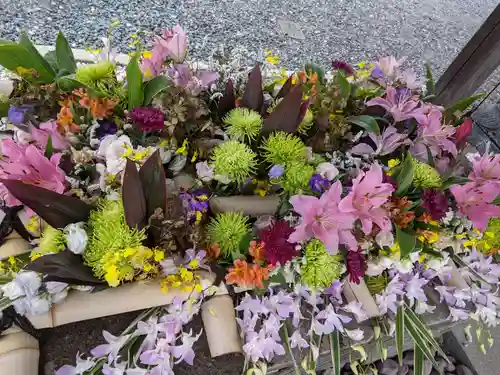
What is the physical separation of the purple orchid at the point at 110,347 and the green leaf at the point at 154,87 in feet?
1.76

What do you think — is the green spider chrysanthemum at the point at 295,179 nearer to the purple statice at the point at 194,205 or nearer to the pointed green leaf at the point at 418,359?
the purple statice at the point at 194,205

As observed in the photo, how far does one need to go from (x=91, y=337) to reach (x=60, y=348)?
62 mm

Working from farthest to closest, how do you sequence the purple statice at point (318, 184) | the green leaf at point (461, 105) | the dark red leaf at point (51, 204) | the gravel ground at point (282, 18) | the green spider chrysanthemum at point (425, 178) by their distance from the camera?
the gravel ground at point (282, 18), the green leaf at point (461, 105), the green spider chrysanthemum at point (425, 178), the purple statice at point (318, 184), the dark red leaf at point (51, 204)

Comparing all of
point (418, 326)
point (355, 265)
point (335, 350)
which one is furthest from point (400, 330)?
point (355, 265)

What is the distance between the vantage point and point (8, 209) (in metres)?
0.94

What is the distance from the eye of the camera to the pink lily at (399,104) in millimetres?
1136

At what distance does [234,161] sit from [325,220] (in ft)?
0.78

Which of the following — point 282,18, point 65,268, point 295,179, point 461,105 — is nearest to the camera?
point 65,268

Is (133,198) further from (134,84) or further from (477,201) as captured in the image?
(477,201)

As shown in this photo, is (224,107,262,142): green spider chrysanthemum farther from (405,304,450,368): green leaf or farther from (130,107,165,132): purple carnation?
(405,304,450,368): green leaf

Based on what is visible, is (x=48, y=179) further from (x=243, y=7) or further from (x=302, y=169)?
(x=243, y=7)

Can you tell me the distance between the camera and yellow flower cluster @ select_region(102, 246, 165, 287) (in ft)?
2.70

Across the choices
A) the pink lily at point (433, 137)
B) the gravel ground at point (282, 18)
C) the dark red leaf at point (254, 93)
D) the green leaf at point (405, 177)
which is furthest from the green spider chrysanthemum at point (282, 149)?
the gravel ground at point (282, 18)

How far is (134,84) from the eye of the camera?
105 cm
